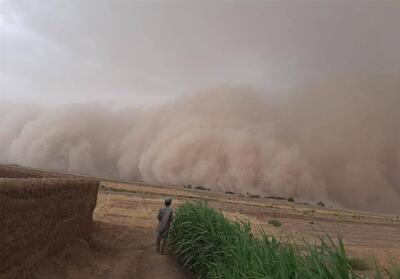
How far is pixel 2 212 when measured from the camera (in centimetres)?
1035

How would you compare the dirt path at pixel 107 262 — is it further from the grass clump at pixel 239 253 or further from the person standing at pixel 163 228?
the grass clump at pixel 239 253

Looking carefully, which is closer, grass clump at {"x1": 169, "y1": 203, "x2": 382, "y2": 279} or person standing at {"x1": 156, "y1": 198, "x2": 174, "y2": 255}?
grass clump at {"x1": 169, "y1": 203, "x2": 382, "y2": 279}

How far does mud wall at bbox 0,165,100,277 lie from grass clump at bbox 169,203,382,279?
384 centimetres

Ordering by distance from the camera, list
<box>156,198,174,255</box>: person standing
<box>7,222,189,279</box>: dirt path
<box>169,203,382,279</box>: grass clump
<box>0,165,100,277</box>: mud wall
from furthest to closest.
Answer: <box>156,198,174,255</box>: person standing < <box>7,222,189,279</box>: dirt path < <box>0,165,100,277</box>: mud wall < <box>169,203,382,279</box>: grass clump

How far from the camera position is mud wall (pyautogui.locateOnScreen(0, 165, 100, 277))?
1062 centimetres

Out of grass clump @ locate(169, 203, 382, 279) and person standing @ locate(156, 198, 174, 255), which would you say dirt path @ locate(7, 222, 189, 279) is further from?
grass clump @ locate(169, 203, 382, 279)

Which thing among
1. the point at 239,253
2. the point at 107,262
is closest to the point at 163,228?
the point at 107,262

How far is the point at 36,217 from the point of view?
483 inches

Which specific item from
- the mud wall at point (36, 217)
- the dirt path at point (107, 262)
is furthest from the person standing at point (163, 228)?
the mud wall at point (36, 217)

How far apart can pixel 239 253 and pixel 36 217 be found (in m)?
5.73

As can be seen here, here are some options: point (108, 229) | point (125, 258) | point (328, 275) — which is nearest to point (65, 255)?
point (125, 258)

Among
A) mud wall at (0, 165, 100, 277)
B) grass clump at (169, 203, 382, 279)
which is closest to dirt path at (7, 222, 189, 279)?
mud wall at (0, 165, 100, 277)

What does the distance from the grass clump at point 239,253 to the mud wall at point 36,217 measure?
3.84 meters

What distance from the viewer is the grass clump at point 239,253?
22.9 ft
